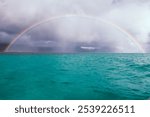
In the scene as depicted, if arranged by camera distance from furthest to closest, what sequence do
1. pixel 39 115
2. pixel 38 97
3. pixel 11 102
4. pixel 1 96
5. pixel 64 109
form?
pixel 1 96
pixel 38 97
pixel 11 102
pixel 64 109
pixel 39 115

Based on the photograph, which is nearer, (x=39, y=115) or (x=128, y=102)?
(x=39, y=115)

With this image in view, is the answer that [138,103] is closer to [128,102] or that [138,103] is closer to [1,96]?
[128,102]

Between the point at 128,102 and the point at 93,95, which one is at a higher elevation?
the point at 93,95

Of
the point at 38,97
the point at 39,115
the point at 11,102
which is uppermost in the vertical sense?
the point at 38,97

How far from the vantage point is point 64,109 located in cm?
A: 479

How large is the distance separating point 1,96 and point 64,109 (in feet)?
16.9

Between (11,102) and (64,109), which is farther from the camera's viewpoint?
(11,102)

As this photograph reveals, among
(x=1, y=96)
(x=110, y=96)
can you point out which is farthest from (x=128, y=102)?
(x=1, y=96)

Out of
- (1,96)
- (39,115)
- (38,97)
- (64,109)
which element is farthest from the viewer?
(1,96)

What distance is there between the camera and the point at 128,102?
16.7ft

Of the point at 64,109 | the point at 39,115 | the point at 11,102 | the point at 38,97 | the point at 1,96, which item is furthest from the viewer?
the point at 1,96

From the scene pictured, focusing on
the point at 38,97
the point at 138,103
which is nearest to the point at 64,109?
the point at 138,103

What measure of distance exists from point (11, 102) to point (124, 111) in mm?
2723

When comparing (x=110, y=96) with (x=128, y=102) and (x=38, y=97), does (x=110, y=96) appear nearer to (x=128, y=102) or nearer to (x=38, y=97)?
(x=38, y=97)
